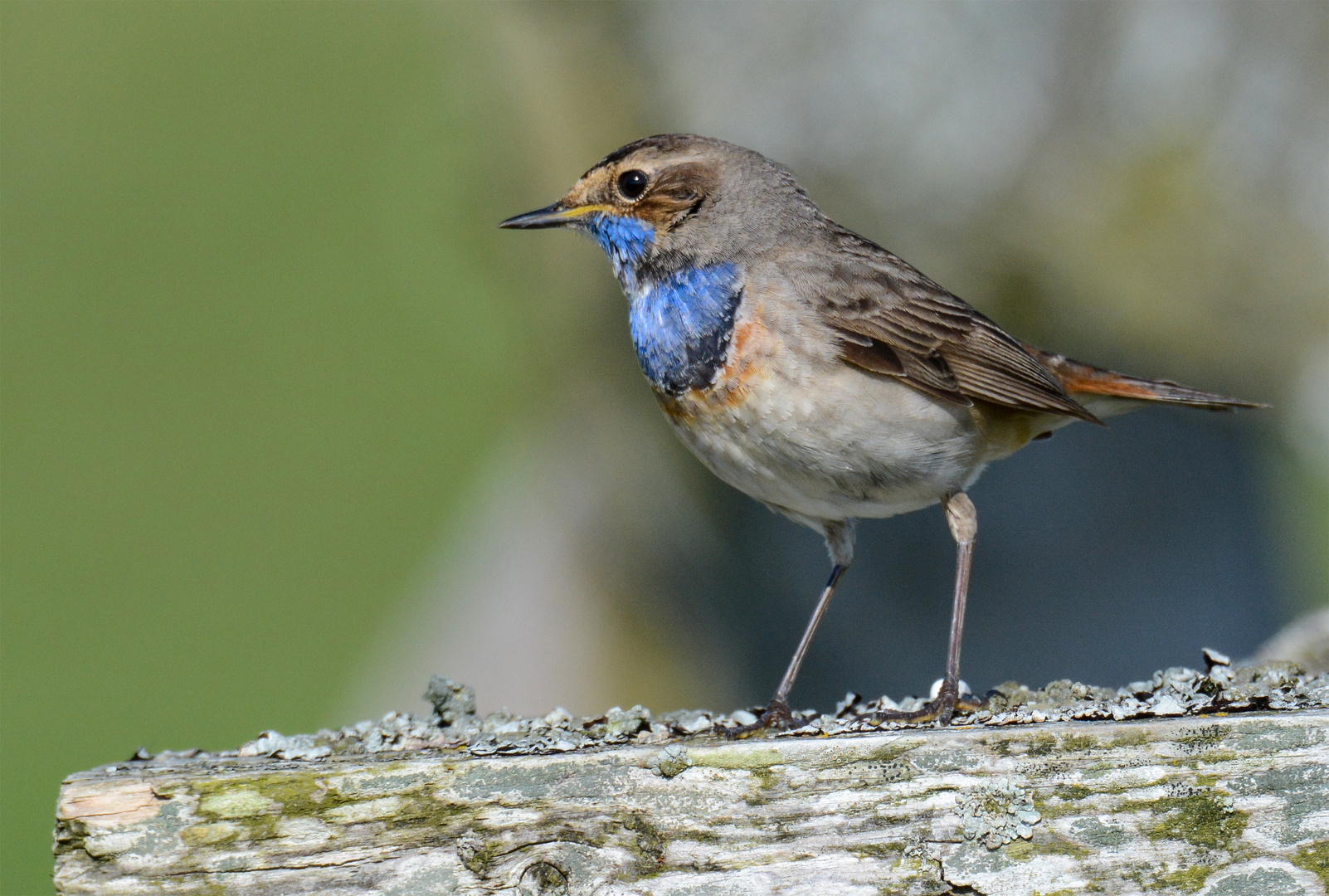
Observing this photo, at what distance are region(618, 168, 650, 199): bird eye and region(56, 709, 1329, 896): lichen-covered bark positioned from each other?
1.78 m

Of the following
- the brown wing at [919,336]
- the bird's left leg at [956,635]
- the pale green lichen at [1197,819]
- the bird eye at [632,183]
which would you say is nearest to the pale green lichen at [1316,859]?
the pale green lichen at [1197,819]

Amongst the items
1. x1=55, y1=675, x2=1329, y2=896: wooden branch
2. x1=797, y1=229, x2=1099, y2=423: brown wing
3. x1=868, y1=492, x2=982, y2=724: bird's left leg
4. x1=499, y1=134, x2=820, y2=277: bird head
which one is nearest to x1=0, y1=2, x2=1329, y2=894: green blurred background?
x1=797, y1=229, x2=1099, y2=423: brown wing

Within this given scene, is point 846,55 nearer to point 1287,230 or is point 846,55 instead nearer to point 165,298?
point 1287,230

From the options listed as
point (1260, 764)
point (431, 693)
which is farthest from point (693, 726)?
point (1260, 764)

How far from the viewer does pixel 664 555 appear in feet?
25.6

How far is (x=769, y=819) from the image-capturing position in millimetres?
2512

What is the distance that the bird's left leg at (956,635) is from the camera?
3.12 metres

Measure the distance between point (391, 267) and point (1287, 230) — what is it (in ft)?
27.2

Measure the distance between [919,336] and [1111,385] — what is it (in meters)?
0.87

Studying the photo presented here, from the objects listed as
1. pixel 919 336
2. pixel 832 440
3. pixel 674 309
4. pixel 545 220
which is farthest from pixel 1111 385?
pixel 545 220

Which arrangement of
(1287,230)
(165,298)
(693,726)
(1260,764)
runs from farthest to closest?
1. (165,298)
2. (1287,230)
3. (693,726)
4. (1260,764)

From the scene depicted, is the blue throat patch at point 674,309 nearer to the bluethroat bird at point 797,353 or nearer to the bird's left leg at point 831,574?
the bluethroat bird at point 797,353

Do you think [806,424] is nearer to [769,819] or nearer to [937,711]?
[937,711]

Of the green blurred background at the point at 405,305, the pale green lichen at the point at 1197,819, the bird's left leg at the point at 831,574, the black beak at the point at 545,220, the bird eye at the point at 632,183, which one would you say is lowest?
the pale green lichen at the point at 1197,819
